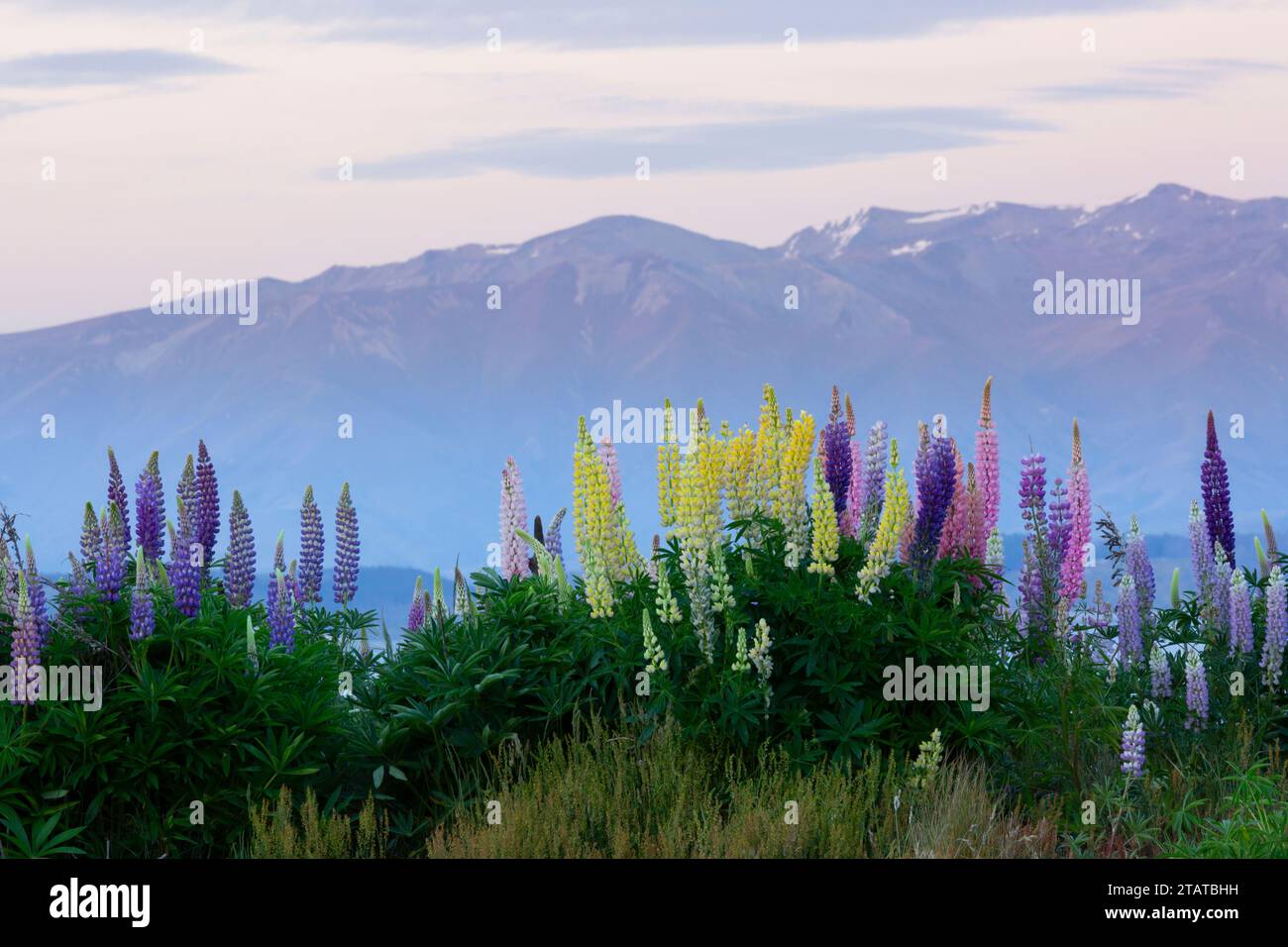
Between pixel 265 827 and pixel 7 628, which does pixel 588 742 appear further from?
pixel 7 628

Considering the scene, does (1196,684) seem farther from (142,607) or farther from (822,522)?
(142,607)

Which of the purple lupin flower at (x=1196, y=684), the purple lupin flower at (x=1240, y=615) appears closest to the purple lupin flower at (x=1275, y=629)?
the purple lupin flower at (x=1240, y=615)

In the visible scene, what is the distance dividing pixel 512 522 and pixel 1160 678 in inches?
210

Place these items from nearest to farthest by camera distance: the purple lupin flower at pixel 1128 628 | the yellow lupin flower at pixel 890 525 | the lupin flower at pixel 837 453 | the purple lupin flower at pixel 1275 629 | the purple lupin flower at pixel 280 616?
the yellow lupin flower at pixel 890 525
the lupin flower at pixel 837 453
the purple lupin flower at pixel 280 616
the purple lupin flower at pixel 1275 629
the purple lupin flower at pixel 1128 628

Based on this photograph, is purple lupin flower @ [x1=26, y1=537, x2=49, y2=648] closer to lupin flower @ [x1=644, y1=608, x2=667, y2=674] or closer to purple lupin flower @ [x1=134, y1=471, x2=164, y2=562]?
purple lupin flower @ [x1=134, y1=471, x2=164, y2=562]

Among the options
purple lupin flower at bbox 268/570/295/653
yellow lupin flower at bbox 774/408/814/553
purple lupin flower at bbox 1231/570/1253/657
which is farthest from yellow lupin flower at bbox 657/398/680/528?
purple lupin flower at bbox 1231/570/1253/657

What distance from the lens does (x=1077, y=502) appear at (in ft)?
39.0

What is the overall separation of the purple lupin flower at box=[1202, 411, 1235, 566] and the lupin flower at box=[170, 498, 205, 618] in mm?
8460

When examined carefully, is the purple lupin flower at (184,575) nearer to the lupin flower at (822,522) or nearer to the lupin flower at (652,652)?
the lupin flower at (652,652)

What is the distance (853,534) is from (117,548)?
524 centimetres

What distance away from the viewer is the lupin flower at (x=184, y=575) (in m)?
9.57

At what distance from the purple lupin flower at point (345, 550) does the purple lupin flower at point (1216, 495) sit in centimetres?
741

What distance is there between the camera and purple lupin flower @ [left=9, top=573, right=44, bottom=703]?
879 centimetres

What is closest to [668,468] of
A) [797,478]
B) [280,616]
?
[797,478]
